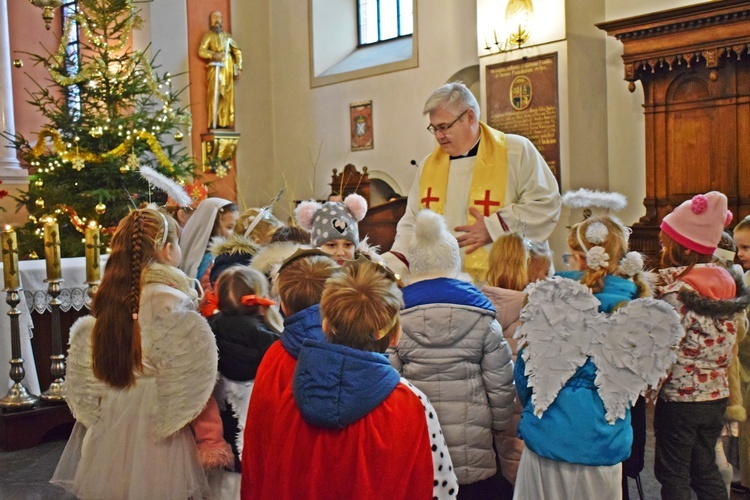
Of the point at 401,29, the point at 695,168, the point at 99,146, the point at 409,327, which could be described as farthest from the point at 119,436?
the point at 401,29

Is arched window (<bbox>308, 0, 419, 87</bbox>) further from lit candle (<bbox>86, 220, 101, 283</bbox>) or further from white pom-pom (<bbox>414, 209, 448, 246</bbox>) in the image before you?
white pom-pom (<bbox>414, 209, 448, 246</bbox>)

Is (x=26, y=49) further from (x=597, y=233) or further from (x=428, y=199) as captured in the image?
(x=597, y=233)

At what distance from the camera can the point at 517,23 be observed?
30.9 feet

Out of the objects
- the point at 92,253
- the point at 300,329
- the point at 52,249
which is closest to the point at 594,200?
the point at 300,329

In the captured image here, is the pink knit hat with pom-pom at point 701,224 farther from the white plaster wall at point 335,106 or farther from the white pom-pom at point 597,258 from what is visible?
the white plaster wall at point 335,106

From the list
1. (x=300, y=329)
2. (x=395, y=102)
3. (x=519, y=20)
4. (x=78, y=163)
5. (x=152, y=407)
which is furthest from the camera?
(x=395, y=102)

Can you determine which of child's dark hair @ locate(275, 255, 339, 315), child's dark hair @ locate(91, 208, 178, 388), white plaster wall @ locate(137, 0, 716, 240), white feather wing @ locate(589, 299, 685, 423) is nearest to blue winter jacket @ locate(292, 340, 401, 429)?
child's dark hair @ locate(275, 255, 339, 315)

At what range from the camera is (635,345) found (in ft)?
9.36

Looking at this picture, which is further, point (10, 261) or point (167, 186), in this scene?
point (167, 186)

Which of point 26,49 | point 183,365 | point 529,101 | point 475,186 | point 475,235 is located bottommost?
point 183,365

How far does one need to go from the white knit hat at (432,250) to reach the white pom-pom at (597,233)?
50 cm

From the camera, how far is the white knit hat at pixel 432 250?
3.13m

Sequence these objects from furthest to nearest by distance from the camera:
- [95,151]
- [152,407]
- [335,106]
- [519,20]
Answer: [335,106] < [519,20] < [95,151] < [152,407]

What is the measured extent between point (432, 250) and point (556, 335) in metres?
0.53
